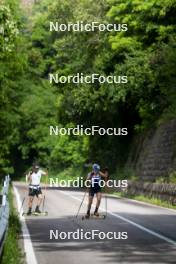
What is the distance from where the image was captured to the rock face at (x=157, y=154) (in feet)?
110

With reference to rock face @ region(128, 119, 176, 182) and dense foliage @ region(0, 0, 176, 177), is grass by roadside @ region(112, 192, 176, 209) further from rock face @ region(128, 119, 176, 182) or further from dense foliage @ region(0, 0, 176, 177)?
dense foliage @ region(0, 0, 176, 177)

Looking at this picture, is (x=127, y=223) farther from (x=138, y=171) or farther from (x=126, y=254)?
(x=138, y=171)

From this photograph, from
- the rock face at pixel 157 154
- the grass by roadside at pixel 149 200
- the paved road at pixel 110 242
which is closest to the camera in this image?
the paved road at pixel 110 242

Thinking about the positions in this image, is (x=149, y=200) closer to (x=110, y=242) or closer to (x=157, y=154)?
(x=157, y=154)

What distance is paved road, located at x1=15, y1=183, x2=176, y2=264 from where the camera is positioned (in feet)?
37.8

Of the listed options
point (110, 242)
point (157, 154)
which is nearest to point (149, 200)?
point (157, 154)

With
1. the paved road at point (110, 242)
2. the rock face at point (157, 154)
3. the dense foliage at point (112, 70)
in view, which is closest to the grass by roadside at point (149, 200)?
the rock face at point (157, 154)

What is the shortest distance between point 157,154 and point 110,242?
890 inches

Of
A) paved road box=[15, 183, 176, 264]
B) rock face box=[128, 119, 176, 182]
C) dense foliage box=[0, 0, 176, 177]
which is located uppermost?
dense foliage box=[0, 0, 176, 177]

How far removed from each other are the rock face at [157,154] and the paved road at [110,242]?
12866 millimetres

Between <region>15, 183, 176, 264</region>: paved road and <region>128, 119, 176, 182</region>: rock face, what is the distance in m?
12.9

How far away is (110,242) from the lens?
1391 centimetres

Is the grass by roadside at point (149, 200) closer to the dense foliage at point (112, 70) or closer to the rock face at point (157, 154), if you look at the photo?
the rock face at point (157, 154)

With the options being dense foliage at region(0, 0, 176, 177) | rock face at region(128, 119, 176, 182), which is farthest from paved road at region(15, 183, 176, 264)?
rock face at region(128, 119, 176, 182)
